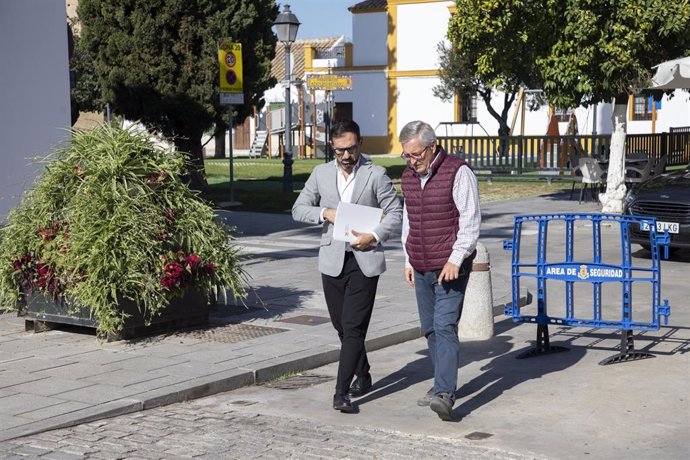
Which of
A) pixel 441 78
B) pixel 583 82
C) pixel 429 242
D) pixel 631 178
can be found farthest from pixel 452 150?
pixel 429 242

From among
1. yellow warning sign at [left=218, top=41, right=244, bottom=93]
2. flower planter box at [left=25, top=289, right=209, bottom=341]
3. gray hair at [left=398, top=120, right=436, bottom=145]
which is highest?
yellow warning sign at [left=218, top=41, right=244, bottom=93]

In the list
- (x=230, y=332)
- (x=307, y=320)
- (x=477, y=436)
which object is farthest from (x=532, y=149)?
(x=477, y=436)

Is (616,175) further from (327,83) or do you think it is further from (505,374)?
(327,83)

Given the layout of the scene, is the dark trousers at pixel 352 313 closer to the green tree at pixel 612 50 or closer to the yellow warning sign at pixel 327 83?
the green tree at pixel 612 50

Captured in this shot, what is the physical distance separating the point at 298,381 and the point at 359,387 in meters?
0.67

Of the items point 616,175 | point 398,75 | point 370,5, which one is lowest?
point 616,175

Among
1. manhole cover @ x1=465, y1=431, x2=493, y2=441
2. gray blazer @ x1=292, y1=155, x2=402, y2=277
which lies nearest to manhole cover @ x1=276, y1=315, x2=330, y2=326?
gray blazer @ x1=292, y1=155, x2=402, y2=277

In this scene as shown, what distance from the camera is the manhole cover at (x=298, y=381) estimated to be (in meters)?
7.70

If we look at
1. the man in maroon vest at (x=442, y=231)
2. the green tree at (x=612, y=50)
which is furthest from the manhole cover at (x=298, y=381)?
the green tree at (x=612, y=50)

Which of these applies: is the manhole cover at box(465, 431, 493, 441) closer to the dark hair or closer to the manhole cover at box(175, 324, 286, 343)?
the dark hair

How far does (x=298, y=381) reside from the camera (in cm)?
786

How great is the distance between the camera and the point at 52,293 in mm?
8883

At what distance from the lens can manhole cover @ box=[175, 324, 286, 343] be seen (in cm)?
896

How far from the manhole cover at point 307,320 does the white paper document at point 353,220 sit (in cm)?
292
